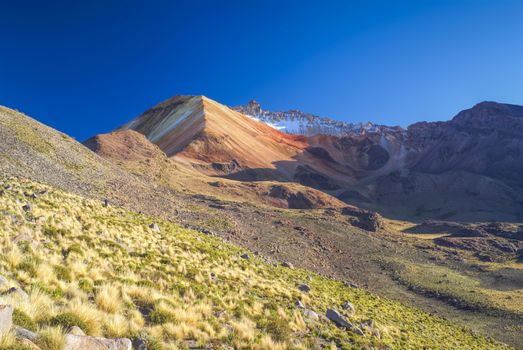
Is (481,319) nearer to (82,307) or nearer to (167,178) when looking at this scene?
(82,307)

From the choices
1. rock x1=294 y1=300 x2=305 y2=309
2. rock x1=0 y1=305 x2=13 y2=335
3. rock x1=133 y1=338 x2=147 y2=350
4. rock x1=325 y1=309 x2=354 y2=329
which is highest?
rock x1=0 y1=305 x2=13 y2=335

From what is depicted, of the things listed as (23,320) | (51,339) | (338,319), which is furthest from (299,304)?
(51,339)

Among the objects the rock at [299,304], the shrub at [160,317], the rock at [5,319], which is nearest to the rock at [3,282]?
the rock at [5,319]

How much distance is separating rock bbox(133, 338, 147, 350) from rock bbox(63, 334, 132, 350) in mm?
735

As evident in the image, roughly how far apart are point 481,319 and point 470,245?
1656 inches

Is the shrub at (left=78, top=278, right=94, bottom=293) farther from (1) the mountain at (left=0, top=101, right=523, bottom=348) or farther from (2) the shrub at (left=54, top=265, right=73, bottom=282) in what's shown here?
(2) the shrub at (left=54, top=265, right=73, bottom=282)

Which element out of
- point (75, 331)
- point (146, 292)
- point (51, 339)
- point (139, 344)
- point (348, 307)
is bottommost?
point (348, 307)

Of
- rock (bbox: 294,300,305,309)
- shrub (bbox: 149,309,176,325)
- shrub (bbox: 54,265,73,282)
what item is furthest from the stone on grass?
rock (bbox: 294,300,305,309)

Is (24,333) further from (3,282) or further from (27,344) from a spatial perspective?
(3,282)

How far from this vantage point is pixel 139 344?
8.10 meters

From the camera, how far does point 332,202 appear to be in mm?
96375

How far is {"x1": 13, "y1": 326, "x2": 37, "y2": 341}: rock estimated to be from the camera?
20.9 feet

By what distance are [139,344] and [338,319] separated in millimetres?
10933

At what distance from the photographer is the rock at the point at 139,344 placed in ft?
26.3
